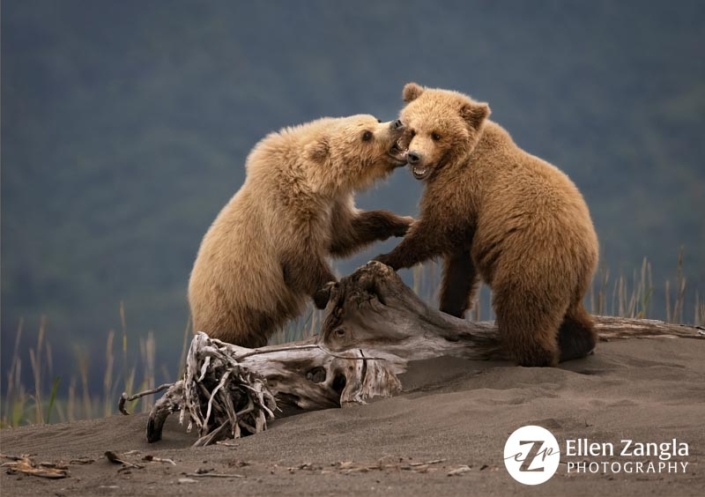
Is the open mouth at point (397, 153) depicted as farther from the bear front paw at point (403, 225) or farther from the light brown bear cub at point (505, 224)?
the bear front paw at point (403, 225)

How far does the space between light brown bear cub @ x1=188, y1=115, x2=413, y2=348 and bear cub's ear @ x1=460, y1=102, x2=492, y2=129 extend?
41cm

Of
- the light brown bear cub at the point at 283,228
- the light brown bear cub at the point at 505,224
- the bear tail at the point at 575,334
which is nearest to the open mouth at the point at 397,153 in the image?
the light brown bear cub at the point at 283,228

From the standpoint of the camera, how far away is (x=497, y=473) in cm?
333

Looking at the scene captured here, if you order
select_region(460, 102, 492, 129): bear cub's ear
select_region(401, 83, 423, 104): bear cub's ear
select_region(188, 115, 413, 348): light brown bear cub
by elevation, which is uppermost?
select_region(401, 83, 423, 104): bear cub's ear

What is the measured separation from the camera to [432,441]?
3.90 meters

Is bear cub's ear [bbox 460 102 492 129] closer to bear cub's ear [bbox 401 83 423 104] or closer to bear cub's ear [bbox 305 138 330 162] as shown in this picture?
bear cub's ear [bbox 401 83 423 104]

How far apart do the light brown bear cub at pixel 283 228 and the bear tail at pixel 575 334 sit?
146 centimetres

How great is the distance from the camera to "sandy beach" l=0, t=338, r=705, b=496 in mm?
3217

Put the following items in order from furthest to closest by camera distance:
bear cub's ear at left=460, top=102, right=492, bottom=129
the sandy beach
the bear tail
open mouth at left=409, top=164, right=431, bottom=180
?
the bear tail → bear cub's ear at left=460, top=102, right=492, bottom=129 → open mouth at left=409, top=164, right=431, bottom=180 → the sandy beach

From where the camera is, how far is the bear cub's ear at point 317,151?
5.86 m

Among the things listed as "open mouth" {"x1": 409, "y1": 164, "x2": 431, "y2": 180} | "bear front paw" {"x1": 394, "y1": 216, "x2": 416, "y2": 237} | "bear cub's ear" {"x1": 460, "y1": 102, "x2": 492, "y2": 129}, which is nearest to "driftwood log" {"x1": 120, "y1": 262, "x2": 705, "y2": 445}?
"open mouth" {"x1": 409, "y1": 164, "x2": 431, "y2": 180}

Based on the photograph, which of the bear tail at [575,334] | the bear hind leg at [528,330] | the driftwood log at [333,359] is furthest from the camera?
the bear tail at [575,334]

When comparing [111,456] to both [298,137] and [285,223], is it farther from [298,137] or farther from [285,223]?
[298,137]

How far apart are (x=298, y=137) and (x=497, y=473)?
10.9 ft
